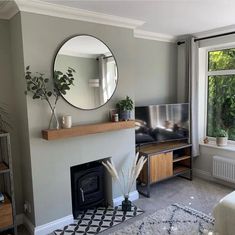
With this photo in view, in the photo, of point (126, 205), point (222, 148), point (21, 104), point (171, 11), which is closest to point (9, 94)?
point (21, 104)

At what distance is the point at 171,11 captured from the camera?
284cm

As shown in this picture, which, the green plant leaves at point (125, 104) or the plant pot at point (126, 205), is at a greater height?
the green plant leaves at point (125, 104)

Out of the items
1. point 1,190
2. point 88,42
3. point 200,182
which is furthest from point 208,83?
point 1,190

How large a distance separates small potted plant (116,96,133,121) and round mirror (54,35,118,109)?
180mm

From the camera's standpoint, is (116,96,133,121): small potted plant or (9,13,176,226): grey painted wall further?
(116,96,133,121): small potted plant

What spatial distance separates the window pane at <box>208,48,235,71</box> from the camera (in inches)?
157

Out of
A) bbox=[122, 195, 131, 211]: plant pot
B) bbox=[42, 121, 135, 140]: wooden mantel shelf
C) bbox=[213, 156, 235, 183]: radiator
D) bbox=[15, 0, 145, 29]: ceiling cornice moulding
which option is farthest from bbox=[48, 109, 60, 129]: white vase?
bbox=[213, 156, 235, 183]: radiator

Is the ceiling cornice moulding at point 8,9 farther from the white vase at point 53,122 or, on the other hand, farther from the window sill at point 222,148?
the window sill at point 222,148

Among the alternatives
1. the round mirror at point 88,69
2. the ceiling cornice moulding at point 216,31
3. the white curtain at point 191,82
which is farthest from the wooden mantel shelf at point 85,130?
the ceiling cornice moulding at point 216,31

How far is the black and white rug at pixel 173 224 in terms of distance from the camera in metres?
2.70

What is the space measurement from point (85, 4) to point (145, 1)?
62 cm

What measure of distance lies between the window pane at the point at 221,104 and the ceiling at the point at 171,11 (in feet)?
3.20

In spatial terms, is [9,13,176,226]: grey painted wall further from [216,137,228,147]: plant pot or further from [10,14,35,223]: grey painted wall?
[216,137,228,147]: plant pot

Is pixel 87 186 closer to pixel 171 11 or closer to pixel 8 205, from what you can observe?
pixel 8 205
